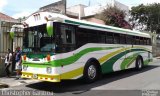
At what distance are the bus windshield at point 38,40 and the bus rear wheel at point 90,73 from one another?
2.14 metres

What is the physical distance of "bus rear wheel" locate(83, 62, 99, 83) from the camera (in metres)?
11.5

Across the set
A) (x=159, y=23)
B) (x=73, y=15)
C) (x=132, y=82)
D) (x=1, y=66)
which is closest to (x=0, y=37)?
(x=1, y=66)

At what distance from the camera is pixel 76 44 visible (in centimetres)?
1098

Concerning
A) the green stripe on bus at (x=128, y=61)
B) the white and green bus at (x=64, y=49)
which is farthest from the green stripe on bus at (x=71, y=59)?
the green stripe on bus at (x=128, y=61)

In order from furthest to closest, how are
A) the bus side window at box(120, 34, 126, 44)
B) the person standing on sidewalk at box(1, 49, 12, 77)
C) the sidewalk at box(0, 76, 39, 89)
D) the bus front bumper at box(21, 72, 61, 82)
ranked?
1. the bus side window at box(120, 34, 126, 44)
2. the person standing on sidewalk at box(1, 49, 12, 77)
3. the sidewalk at box(0, 76, 39, 89)
4. the bus front bumper at box(21, 72, 61, 82)

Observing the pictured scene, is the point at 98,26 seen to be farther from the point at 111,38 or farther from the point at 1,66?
the point at 1,66

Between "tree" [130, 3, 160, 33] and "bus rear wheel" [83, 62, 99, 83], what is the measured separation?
115 ft

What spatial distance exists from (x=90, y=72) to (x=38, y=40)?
2.81 metres

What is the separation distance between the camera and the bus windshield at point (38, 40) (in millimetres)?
10211

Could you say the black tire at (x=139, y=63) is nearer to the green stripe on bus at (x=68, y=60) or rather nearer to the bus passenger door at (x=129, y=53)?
the bus passenger door at (x=129, y=53)

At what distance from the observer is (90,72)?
1186 cm

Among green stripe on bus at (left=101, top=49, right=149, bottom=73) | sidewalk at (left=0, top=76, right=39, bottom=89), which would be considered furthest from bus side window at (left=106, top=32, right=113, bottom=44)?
sidewalk at (left=0, top=76, right=39, bottom=89)

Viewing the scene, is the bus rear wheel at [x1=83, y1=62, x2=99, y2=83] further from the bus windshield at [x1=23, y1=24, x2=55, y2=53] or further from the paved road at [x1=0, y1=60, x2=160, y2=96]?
the bus windshield at [x1=23, y1=24, x2=55, y2=53]

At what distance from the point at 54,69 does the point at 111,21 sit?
2183 centimetres
